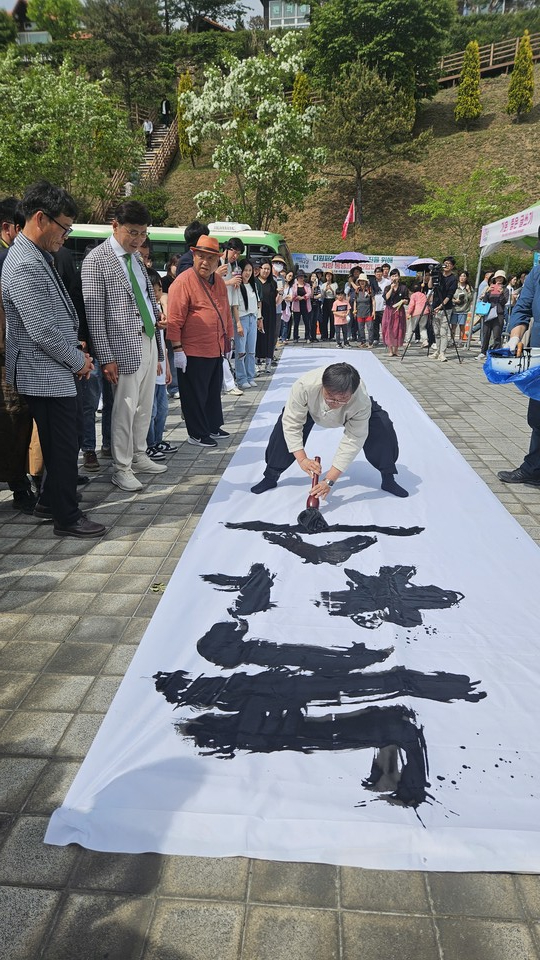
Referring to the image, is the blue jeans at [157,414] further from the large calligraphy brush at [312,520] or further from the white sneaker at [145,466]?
the large calligraphy brush at [312,520]

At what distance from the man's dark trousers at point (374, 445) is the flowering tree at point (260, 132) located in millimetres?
18850

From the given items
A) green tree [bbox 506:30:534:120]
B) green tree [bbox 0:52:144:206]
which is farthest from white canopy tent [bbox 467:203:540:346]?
green tree [bbox 506:30:534:120]

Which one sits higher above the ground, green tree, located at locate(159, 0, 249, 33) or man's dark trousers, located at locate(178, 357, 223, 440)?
green tree, located at locate(159, 0, 249, 33)

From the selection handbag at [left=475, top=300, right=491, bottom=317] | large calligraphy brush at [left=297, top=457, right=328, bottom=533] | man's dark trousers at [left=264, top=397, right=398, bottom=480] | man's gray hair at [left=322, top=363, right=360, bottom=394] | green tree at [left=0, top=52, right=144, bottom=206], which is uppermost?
green tree at [left=0, top=52, right=144, bottom=206]

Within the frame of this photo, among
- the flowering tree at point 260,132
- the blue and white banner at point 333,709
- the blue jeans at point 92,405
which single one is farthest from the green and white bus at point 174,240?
the blue and white banner at point 333,709

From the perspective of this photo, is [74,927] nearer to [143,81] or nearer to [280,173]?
[280,173]

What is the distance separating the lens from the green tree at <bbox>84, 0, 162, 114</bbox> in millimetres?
32812

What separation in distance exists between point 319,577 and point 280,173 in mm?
20537

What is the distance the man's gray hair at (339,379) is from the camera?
3.26 m

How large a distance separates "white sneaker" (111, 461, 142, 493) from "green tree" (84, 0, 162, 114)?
119 ft

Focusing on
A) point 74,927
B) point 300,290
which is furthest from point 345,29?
point 74,927

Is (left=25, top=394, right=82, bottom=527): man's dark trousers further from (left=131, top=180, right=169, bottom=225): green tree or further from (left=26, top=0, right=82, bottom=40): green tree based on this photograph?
(left=26, top=0, right=82, bottom=40): green tree


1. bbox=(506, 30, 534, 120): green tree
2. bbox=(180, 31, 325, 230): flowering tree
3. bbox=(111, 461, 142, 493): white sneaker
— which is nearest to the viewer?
bbox=(111, 461, 142, 493): white sneaker

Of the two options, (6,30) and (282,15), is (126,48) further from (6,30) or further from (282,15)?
(282,15)
